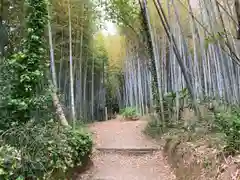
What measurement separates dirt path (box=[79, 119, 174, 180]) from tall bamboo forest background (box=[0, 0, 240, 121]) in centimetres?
111

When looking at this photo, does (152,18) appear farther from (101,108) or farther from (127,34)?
(101,108)

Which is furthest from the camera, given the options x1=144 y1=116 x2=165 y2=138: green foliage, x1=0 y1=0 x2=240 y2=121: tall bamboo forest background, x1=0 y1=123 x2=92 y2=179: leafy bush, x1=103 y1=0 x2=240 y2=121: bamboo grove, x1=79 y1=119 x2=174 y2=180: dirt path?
x1=144 y1=116 x2=165 y2=138: green foliage

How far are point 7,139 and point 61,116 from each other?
7.94 ft

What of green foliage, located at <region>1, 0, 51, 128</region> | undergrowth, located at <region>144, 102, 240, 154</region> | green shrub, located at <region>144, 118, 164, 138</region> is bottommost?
green shrub, located at <region>144, 118, 164, 138</region>

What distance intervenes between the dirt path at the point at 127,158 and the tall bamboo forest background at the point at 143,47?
1.11 meters

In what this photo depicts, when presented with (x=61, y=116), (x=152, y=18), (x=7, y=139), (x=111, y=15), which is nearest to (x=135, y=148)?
(x=61, y=116)

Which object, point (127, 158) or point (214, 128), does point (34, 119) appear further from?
point (127, 158)

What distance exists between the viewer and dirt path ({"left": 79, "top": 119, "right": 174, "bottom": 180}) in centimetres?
518

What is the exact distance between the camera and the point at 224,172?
2.89 metres

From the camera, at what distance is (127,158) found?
21.6 ft

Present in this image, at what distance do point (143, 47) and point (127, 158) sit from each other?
21.6 feet

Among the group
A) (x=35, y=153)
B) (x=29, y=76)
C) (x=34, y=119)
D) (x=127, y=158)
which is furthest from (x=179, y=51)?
(x=35, y=153)

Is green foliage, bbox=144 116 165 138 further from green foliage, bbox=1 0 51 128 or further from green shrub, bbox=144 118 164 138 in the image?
green foliage, bbox=1 0 51 128

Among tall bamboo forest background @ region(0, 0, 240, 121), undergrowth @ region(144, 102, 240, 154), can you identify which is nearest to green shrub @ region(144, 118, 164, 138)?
undergrowth @ region(144, 102, 240, 154)
